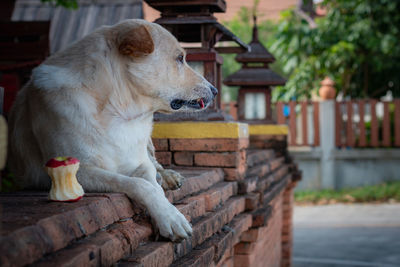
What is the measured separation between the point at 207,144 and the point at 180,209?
123 centimetres

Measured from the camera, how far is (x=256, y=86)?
607 centimetres

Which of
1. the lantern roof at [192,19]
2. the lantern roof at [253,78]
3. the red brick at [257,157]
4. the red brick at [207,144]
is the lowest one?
the red brick at [257,157]

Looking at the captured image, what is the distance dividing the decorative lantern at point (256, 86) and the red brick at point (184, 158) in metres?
2.57

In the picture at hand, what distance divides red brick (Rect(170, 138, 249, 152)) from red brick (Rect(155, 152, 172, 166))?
0.06 metres

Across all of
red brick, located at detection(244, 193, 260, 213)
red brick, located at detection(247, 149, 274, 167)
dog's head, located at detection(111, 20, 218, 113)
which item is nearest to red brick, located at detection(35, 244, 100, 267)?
dog's head, located at detection(111, 20, 218, 113)

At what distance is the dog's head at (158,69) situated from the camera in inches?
92.5

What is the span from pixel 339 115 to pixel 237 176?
387 inches

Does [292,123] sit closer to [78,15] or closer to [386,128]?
[386,128]

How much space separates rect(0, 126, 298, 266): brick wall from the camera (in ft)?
4.77

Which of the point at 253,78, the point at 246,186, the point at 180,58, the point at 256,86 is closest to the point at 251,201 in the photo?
the point at 246,186

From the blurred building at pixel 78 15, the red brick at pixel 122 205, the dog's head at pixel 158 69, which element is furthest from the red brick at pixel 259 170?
the blurred building at pixel 78 15

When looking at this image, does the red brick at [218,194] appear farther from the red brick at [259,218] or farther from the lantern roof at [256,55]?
the lantern roof at [256,55]

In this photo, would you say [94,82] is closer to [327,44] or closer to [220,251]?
[220,251]

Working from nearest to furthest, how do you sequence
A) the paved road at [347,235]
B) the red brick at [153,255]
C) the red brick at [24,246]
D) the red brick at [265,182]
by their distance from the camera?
1. the red brick at [24,246]
2. the red brick at [153,255]
3. the red brick at [265,182]
4. the paved road at [347,235]
